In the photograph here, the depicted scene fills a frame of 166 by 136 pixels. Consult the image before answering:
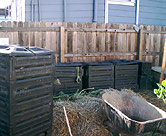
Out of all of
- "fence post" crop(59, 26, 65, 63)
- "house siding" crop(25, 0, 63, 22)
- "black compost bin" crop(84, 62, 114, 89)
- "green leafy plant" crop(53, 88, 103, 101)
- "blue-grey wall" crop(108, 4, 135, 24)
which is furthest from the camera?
"blue-grey wall" crop(108, 4, 135, 24)

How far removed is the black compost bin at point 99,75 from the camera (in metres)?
5.56

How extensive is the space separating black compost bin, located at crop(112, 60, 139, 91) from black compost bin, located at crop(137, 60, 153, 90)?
146 millimetres

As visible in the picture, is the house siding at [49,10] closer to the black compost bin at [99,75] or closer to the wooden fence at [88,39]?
the wooden fence at [88,39]

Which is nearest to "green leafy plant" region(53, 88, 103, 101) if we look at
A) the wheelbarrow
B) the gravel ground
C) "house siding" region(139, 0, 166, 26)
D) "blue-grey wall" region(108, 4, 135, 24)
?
the wheelbarrow

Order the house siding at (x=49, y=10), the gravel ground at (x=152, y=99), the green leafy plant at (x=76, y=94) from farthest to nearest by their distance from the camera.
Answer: the house siding at (x=49, y=10) → the gravel ground at (x=152, y=99) → the green leafy plant at (x=76, y=94)

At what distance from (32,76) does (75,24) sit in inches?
167

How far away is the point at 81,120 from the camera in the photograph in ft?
12.4

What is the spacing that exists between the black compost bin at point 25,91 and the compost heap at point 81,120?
0.63 meters

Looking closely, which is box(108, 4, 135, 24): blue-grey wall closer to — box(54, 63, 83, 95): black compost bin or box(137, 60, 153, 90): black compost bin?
box(137, 60, 153, 90): black compost bin

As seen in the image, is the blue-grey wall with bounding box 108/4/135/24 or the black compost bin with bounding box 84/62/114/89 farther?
the blue-grey wall with bounding box 108/4/135/24

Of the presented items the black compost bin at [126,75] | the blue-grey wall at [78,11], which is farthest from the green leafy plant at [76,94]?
the blue-grey wall at [78,11]

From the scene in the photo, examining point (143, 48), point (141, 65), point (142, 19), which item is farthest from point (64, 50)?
point (142, 19)

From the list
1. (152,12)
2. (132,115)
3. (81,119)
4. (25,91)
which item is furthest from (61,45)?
(152,12)

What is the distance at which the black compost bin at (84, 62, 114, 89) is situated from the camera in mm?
5562
